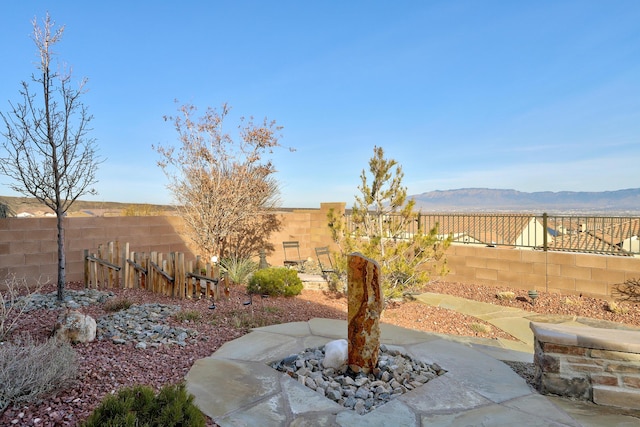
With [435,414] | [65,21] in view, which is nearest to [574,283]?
[435,414]

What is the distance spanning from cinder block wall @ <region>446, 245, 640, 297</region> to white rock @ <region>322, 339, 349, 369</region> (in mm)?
6336

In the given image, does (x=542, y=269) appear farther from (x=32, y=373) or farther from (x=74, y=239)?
(x=74, y=239)

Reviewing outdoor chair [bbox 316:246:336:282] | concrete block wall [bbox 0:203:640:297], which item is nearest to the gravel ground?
concrete block wall [bbox 0:203:640:297]

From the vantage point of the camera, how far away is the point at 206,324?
4.42 meters

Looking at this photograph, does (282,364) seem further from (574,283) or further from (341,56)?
(341,56)

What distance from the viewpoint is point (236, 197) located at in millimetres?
9453

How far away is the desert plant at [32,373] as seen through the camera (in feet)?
7.36

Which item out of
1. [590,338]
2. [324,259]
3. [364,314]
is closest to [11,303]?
[364,314]

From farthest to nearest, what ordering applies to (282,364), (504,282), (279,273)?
(504,282) < (279,273) < (282,364)

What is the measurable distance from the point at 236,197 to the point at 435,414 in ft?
25.4

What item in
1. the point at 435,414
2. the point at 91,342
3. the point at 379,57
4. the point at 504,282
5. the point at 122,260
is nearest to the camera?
the point at 435,414

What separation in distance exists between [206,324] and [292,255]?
720 centimetres

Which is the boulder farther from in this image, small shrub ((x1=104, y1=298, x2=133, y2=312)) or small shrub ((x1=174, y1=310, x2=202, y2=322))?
small shrub ((x1=104, y1=298, x2=133, y2=312))

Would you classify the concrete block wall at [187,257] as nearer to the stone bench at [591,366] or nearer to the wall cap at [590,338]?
the wall cap at [590,338]
